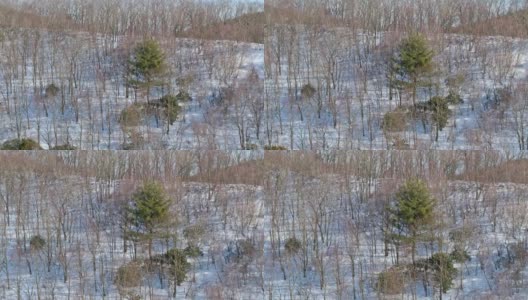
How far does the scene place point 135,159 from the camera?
1711 cm

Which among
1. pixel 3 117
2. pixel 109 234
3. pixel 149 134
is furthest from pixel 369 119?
pixel 3 117

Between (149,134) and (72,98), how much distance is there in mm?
1730

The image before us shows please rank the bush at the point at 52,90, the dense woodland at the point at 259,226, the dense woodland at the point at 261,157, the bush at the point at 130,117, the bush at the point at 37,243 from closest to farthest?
the dense woodland at the point at 259,226 → the dense woodland at the point at 261,157 → the bush at the point at 37,243 → the bush at the point at 130,117 → the bush at the point at 52,90

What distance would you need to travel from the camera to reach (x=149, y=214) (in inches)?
642

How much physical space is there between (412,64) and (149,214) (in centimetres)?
555

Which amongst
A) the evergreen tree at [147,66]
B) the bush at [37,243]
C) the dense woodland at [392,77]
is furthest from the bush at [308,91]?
the bush at [37,243]

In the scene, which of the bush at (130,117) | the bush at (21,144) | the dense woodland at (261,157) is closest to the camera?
the dense woodland at (261,157)

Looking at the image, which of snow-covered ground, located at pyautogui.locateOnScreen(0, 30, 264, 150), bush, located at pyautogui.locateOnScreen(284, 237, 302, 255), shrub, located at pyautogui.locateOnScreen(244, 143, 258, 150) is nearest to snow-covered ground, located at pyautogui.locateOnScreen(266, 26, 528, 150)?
shrub, located at pyautogui.locateOnScreen(244, 143, 258, 150)

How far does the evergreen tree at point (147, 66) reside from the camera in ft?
56.5

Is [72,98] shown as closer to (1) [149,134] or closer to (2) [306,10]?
(1) [149,134]

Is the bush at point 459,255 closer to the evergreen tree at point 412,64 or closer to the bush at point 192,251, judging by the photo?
the evergreen tree at point 412,64

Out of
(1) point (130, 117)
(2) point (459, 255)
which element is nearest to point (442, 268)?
(2) point (459, 255)

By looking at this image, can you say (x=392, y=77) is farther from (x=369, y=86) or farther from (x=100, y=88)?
(x=100, y=88)

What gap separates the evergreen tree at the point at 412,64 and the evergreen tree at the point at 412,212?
1870 mm
